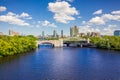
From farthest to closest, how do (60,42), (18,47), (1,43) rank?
(60,42) → (18,47) → (1,43)

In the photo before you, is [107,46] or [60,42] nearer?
[107,46]

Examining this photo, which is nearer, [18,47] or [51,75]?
[51,75]

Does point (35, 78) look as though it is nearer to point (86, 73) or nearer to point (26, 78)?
point (26, 78)

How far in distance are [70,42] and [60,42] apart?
2330 centimetres

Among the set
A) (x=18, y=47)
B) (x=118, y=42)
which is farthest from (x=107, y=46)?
(x=18, y=47)

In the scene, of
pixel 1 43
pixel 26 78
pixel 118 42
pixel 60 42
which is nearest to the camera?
pixel 26 78

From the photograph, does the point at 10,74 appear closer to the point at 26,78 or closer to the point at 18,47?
the point at 26,78

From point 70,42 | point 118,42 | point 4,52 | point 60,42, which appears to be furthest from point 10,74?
point 70,42

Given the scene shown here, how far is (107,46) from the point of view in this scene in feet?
422

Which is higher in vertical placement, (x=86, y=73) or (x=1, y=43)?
(x=1, y=43)

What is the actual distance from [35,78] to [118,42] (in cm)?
8672

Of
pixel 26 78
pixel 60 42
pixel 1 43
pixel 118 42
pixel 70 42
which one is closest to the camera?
pixel 26 78

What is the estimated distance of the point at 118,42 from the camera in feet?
400

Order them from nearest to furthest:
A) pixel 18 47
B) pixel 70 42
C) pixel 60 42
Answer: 1. pixel 18 47
2. pixel 60 42
3. pixel 70 42
